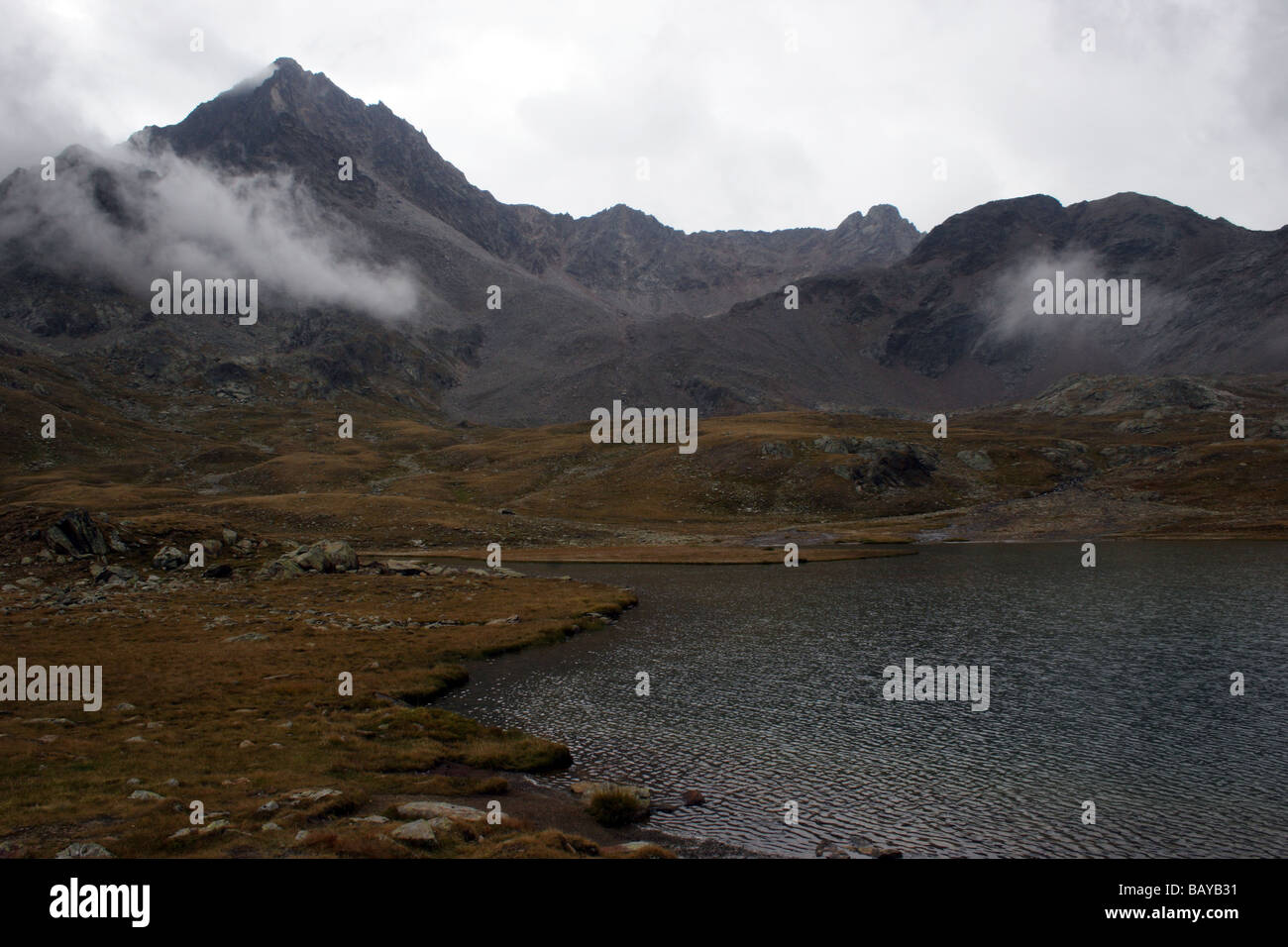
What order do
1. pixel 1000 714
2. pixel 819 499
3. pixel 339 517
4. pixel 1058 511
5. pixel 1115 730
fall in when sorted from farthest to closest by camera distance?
pixel 819 499, pixel 1058 511, pixel 339 517, pixel 1000 714, pixel 1115 730

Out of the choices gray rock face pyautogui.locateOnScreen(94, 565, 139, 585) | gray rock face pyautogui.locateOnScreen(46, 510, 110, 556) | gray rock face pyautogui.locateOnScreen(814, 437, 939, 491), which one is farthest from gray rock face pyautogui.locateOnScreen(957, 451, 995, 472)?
gray rock face pyautogui.locateOnScreen(46, 510, 110, 556)

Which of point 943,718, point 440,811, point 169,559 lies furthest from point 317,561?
point 943,718

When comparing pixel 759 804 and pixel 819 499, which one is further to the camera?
pixel 819 499

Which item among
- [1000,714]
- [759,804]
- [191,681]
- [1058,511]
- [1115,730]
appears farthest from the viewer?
[1058,511]

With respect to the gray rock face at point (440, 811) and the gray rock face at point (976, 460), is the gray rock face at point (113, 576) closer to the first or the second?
the gray rock face at point (440, 811)

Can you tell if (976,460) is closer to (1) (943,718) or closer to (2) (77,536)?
(1) (943,718)

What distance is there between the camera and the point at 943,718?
29.5 metres

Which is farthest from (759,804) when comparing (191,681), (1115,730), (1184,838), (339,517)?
(339,517)

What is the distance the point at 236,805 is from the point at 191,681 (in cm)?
1751

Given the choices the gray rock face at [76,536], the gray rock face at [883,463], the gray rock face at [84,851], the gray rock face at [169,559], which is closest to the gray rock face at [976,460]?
the gray rock face at [883,463]

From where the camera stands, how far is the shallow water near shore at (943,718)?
19875mm
